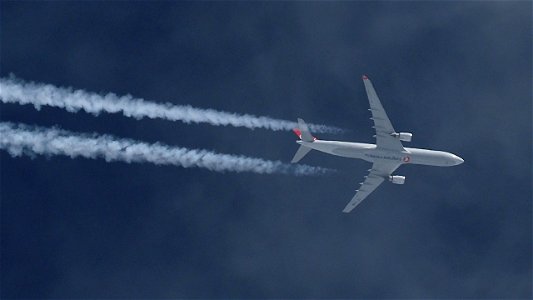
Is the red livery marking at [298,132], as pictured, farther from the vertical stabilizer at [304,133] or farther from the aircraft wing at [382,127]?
the aircraft wing at [382,127]

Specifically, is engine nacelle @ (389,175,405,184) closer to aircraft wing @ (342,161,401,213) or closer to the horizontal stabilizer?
aircraft wing @ (342,161,401,213)

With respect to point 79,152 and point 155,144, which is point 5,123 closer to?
point 79,152

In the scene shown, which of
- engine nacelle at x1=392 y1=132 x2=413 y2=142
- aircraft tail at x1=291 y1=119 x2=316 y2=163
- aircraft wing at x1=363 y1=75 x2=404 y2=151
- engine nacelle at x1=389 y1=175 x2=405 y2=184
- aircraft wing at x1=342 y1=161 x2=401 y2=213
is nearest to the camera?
aircraft wing at x1=363 y1=75 x2=404 y2=151

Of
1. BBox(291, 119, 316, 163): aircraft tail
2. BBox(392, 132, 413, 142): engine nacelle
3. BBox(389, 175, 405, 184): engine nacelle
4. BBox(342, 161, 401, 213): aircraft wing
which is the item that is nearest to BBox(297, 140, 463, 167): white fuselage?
BBox(291, 119, 316, 163): aircraft tail

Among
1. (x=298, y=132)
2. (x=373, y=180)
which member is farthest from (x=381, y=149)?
(x=298, y=132)

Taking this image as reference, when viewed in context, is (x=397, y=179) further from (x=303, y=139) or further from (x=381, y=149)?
(x=303, y=139)

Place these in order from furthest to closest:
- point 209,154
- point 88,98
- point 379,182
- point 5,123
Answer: point 379,182
point 209,154
point 88,98
point 5,123

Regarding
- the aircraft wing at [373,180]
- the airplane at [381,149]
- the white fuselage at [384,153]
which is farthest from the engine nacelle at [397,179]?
the white fuselage at [384,153]

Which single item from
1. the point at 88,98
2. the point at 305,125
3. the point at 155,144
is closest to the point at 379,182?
the point at 305,125
